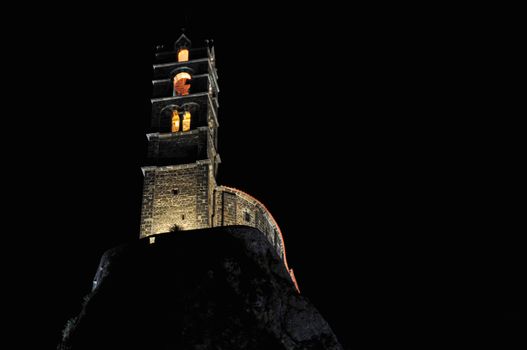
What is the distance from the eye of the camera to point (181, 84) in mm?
35875

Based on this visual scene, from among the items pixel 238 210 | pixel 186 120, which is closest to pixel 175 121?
pixel 186 120

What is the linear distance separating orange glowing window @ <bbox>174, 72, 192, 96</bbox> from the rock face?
13262 mm

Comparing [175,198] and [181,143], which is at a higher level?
[181,143]

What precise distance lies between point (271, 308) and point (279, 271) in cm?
225

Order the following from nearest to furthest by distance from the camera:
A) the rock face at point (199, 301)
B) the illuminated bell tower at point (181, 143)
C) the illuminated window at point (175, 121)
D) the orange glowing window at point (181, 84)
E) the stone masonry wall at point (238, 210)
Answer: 1. the rock face at point (199, 301)
2. the illuminated bell tower at point (181, 143)
3. the stone masonry wall at point (238, 210)
4. the illuminated window at point (175, 121)
5. the orange glowing window at point (181, 84)

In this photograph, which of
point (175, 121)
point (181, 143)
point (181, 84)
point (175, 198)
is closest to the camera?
point (175, 198)

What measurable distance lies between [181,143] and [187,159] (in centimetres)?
130

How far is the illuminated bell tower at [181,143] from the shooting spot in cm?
2892

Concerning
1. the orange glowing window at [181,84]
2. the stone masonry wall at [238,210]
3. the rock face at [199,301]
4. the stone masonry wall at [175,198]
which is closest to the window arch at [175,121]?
the orange glowing window at [181,84]

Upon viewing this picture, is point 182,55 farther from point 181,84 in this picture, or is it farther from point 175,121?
point 175,121

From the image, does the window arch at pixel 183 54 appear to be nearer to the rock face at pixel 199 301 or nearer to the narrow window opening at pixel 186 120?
the narrow window opening at pixel 186 120

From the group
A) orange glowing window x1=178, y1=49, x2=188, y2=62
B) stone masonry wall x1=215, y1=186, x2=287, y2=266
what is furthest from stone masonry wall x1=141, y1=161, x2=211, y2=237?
orange glowing window x1=178, y1=49, x2=188, y2=62

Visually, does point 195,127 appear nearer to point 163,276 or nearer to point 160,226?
point 160,226

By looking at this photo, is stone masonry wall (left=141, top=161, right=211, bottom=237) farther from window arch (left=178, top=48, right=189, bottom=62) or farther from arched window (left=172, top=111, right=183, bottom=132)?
window arch (left=178, top=48, right=189, bottom=62)
